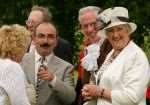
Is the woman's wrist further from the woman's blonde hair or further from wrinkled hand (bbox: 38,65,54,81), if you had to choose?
the woman's blonde hair

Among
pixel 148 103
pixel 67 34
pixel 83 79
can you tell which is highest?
pixel 83 79

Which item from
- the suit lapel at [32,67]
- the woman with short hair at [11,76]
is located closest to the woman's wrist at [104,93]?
the woman with short hair at [11,76]

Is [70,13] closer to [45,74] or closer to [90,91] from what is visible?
[45,74]

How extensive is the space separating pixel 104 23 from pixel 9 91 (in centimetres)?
126

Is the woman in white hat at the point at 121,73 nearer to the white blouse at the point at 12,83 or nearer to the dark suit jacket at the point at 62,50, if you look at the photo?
the white blouse at the point at 12,83

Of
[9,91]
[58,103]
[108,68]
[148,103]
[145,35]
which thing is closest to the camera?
[9,91]

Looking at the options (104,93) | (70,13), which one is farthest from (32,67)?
(70,13)

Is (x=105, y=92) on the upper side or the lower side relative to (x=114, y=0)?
upper

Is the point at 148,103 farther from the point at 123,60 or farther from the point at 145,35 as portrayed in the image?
the point at 145,35

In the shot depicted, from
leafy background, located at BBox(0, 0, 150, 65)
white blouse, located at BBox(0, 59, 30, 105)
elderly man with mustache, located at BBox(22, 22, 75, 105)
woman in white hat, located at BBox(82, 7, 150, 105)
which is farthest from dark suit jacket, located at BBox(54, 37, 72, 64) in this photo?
leafy background, located at BBox(0, 0, 150, 65)

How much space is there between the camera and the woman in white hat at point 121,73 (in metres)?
6.63

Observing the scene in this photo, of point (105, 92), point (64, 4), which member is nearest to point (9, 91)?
point (105, 92)

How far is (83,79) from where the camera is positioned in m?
7.43

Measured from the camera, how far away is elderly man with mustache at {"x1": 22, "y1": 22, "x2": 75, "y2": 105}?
7.25 meters
